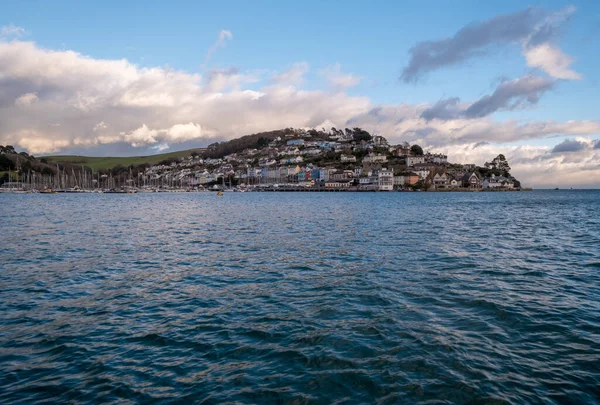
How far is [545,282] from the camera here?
17.2 m

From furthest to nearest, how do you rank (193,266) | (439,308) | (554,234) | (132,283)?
(554,234) < (193,266) < (132,283) < (439,308)

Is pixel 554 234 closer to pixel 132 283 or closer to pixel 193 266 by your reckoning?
pixel 193 266

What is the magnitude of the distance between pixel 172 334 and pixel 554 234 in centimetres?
3605

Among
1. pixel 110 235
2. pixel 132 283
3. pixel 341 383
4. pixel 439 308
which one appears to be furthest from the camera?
pixel 110 235

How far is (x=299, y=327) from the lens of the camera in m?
11.5

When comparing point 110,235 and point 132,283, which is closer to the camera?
point 132,283

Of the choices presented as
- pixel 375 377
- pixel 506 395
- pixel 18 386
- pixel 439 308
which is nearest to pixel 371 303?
pixel 439 308

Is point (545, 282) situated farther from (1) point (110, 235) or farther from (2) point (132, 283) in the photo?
(1) point (110, 235)

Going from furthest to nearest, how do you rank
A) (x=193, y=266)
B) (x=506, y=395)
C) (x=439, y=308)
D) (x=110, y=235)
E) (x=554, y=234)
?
1. (x=554, y=234)
2. (x=110, y=235)
3. (x=193, y=266)
4. (x=439, y=308)
5. (x=506, y=395)

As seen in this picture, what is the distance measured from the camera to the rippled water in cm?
817

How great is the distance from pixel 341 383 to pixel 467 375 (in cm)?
285

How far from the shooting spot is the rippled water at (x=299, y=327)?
8.17 meters

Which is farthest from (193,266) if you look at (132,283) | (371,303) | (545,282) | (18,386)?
(545,282)

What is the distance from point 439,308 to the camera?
43.4 ft
